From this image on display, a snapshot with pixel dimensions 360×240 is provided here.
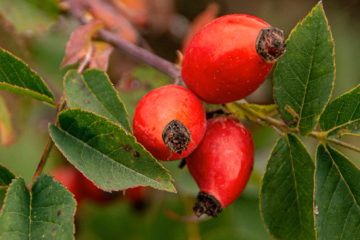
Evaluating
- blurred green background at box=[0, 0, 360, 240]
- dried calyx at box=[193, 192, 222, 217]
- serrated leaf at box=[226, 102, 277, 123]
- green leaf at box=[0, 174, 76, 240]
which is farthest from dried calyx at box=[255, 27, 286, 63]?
blurred green background at box=[0, 0, 360, 240]

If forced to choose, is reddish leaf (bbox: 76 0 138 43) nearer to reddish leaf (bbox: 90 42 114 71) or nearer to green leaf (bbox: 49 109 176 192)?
reddish leaf (bbox: 90 42 114 71)

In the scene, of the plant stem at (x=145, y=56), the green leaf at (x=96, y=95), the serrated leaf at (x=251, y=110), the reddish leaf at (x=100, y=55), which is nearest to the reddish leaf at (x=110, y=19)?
the plant stem at (x=145, y=56)

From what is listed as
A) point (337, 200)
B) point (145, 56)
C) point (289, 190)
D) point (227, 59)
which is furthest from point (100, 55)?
point (337, 200)

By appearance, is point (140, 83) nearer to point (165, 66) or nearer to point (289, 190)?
point (165, 66)

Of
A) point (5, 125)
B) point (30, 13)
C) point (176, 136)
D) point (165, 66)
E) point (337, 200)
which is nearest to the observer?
point (176, 136)

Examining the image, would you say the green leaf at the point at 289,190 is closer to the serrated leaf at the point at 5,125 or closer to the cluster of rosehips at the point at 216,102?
the cluster of rosehips at the point at 216,102

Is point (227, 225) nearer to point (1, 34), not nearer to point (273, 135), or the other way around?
point (273, 135)
